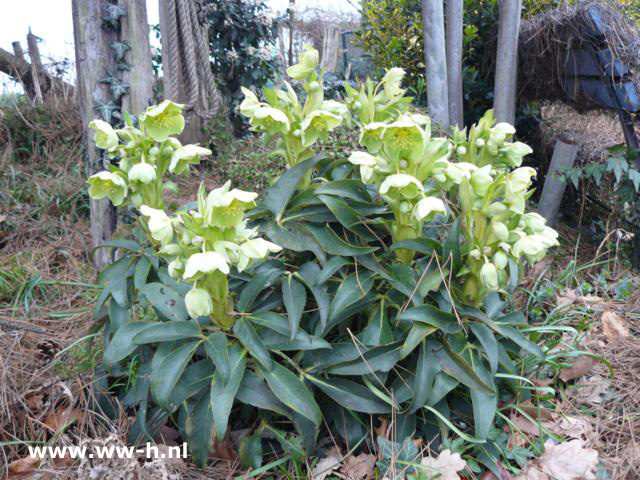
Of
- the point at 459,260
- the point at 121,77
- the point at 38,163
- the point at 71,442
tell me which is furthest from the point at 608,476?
the point at 38,163

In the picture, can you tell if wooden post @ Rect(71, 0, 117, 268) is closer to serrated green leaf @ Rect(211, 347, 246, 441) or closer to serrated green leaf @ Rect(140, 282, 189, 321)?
serrated green leaf @ Rect(140, 282, 189, 321)

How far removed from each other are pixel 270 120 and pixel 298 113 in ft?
0.35

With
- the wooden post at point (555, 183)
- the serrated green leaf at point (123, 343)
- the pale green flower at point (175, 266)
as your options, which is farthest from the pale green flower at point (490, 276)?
the wooden post at point (555, 183)

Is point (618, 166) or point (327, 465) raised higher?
point (618, 166)

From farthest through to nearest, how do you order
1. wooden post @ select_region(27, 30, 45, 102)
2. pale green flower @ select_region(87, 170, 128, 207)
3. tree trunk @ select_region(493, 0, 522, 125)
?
wooden post @ select_region(27, 30, 45, 102) → tree trunk @ select_region(493, 0, 522, 125) → pale green flower @ select_region(87, 170, 128, 207)

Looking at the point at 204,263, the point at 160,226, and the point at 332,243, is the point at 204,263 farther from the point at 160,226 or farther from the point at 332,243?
the point at 332,243

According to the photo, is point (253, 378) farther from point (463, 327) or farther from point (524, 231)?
point (524, 231)

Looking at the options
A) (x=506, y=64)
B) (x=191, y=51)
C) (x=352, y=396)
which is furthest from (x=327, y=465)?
(x=506, y=64)

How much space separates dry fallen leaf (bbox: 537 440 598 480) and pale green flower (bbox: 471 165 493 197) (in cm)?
74

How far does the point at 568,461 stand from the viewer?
4.97 ft

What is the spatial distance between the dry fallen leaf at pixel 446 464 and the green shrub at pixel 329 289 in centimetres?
5

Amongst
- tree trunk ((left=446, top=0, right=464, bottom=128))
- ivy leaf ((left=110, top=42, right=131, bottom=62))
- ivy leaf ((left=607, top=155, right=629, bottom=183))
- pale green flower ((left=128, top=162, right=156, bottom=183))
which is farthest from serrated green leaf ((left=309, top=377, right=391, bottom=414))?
tree trunk ((left=446, top=0, right=464, bottom=128))

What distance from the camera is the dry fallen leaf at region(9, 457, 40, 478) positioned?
1.52 metres

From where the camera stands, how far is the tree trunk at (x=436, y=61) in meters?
3.10
